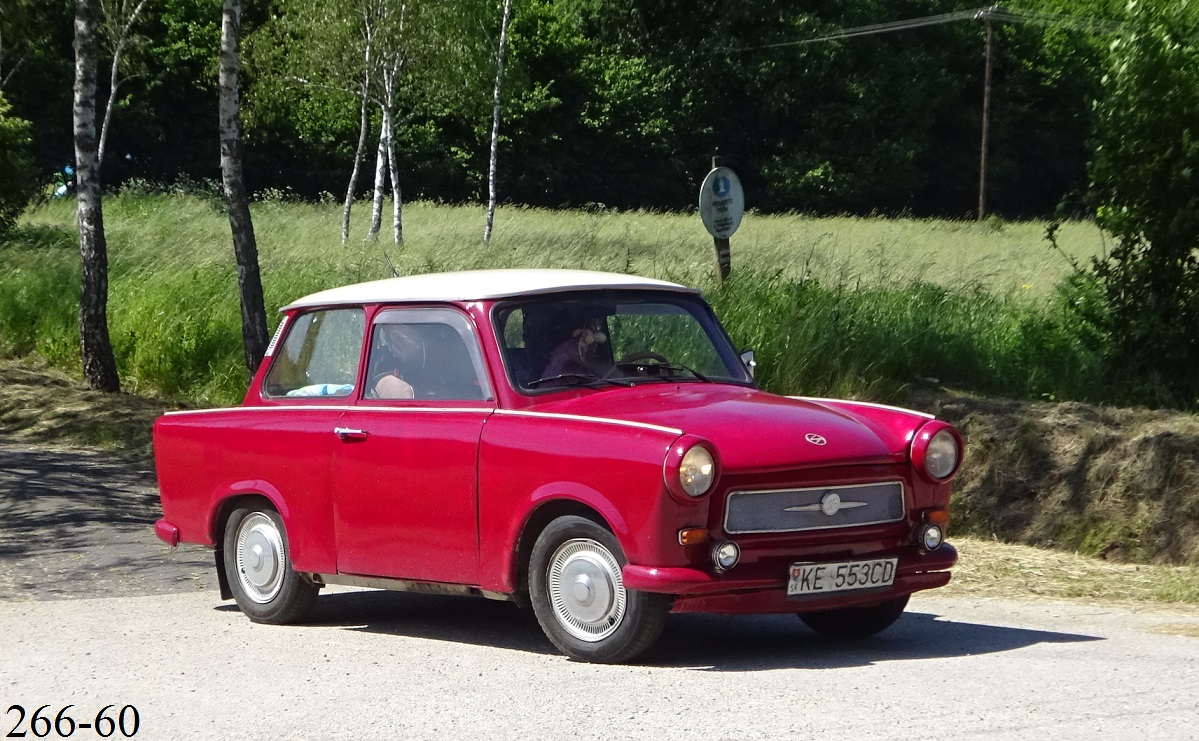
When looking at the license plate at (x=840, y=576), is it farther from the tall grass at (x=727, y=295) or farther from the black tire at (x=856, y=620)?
the tall grass at (x=727, y=295)

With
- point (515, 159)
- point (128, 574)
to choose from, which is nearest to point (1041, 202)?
point (515, 159)

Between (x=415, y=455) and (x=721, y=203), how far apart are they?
927 centimetres

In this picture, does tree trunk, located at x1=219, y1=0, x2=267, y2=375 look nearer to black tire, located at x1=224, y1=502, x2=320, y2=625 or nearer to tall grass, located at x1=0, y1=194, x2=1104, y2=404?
tall grass, located at x1=0, y1=194, x2=1104, y2=404

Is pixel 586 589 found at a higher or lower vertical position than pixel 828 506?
lower

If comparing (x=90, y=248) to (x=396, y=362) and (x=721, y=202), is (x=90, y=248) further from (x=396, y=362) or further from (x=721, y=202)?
(x=396, y=362)

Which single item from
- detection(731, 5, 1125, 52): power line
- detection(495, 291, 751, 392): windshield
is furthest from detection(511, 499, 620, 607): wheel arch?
detection(731, 5, 1125, 52): power line

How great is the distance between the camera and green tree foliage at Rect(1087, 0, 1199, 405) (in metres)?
13.8

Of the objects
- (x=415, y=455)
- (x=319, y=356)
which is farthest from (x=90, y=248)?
(x=415, y=455)

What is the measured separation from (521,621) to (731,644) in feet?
4.22

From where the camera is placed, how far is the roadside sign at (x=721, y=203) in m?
16.1

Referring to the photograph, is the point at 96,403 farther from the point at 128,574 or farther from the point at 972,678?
the point at 972,678

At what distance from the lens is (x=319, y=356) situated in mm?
8398

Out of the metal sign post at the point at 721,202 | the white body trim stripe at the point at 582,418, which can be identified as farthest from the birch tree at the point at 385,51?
the white body trim stripe at the point at 582,418

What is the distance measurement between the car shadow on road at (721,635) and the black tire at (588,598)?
0.23m
